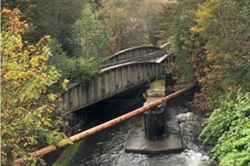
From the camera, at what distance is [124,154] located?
16.3m

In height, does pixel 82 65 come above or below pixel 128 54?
below

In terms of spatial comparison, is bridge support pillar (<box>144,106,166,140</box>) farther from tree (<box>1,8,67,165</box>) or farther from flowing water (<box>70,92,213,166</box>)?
tree (<box>1,8,67,165</box>)

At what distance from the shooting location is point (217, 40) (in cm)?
1638

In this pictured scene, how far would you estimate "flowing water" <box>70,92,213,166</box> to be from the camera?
15.1 meters

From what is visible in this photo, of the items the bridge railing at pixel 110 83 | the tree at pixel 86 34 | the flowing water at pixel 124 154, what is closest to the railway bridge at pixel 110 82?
the bridge railing at pixel 110 83

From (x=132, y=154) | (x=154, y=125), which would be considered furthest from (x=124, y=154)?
(x=154, y=125)

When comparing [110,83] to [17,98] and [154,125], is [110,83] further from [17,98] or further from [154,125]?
[17,98]

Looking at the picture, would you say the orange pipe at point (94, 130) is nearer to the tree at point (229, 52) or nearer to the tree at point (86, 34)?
the tree at point (229, 52)

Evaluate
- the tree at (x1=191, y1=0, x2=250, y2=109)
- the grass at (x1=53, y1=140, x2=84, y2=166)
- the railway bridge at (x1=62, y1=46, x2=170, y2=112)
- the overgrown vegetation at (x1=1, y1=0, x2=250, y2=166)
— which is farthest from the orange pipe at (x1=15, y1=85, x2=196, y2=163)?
the railway bridge at (x1=62, y1=46, x2=170, y2=112)

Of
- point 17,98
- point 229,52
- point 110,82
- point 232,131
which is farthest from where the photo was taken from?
point 110,82

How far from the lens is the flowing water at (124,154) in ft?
49.7

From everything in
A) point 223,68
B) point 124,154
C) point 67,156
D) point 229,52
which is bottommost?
point 67,156

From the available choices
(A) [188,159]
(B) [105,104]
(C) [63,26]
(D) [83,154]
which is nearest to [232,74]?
(A) [188,159]

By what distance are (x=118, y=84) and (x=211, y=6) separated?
819 cm
